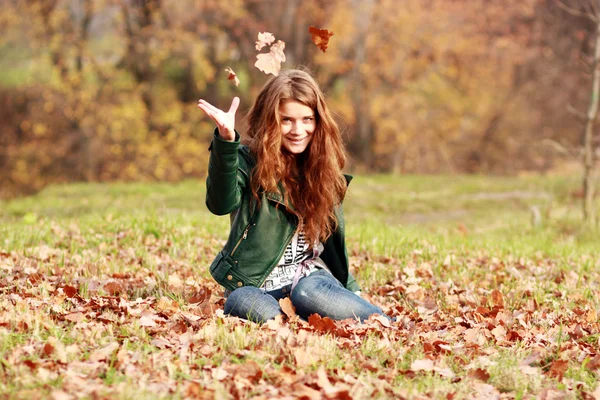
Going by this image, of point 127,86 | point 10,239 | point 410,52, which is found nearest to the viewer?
point 10,239

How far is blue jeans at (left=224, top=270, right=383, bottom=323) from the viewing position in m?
3.77

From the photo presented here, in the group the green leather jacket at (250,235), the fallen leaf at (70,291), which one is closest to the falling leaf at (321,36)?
the green leather jacket at (250,235)

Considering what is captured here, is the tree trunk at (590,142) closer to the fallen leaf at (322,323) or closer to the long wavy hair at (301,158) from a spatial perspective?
the long wavy hair at (301,158)

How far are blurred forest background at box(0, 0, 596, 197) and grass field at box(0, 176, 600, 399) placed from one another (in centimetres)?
1159

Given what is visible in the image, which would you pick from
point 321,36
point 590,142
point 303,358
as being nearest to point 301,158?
point 321,36

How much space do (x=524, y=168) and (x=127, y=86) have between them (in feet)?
41.3

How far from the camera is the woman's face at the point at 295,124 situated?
4016 millimetres

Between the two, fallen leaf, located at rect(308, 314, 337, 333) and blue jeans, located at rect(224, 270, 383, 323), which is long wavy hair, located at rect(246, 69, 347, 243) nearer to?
blue jeans, located at rect(224, 270, 383, 323)

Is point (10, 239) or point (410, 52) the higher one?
point (410, 52)

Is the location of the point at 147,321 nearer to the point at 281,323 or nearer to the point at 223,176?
the point at 281,323

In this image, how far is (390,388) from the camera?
9.39 ft

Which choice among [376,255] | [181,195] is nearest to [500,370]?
[376,255]

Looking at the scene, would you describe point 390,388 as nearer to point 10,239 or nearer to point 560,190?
point 10,239

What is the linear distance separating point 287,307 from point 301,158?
3.01 ft
